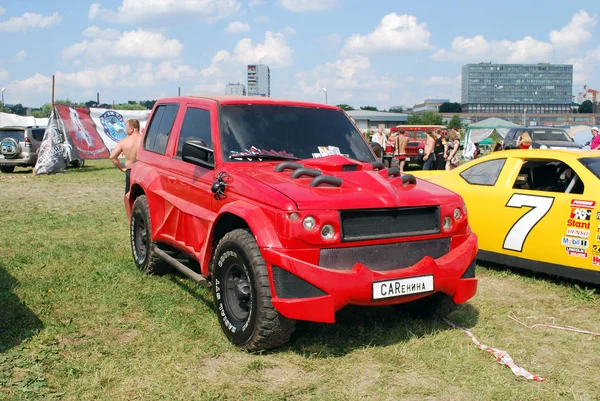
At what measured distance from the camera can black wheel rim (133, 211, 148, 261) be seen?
276 inches

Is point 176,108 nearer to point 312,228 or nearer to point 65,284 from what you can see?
point 65,284

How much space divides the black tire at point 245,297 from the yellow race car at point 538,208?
11.2ft

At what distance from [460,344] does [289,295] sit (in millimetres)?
1538

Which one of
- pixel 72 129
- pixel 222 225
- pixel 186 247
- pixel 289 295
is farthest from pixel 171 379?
pixel 72 129

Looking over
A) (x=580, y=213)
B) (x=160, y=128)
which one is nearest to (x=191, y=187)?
(x=160, y=128)

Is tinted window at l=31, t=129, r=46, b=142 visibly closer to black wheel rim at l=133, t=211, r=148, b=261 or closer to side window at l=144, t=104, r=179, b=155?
black wheel rim at l=133, t=211, r=148, b=261

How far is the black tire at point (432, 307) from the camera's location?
5.23 m

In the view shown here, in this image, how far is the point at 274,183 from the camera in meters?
4.53

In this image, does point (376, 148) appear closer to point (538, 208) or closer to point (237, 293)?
point (538, 208)

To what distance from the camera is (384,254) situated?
4508 millimetres

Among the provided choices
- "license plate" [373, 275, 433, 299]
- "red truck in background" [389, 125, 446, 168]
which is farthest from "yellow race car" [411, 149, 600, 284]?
"red truck in background" [389, 125, 446, 168]

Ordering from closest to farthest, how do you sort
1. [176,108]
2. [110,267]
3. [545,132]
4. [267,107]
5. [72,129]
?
1. [267,107]
2. [176,108]
3. [110,267]
4. [545,132]
5. [72,129]

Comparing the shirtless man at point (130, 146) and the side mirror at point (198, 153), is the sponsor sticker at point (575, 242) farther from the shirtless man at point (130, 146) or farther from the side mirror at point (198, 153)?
the shirtless man at point (130, 146)

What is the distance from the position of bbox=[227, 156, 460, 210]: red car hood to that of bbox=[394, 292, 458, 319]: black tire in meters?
0.92
